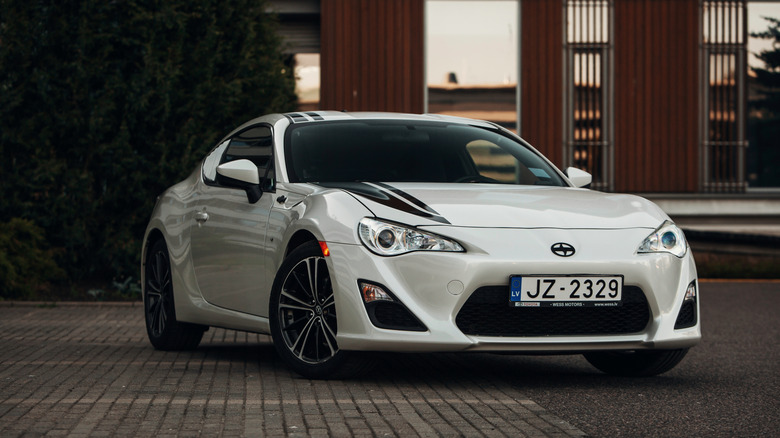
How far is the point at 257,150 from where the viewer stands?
302 inches

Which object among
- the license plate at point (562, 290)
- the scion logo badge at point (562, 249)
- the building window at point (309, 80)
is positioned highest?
the building window at point (309, 80)

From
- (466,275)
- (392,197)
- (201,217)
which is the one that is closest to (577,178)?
(392,197)

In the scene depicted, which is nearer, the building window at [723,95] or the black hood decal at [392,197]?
the black hood decal at [392,197]

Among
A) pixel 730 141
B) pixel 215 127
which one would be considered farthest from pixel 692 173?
pixel 215 127

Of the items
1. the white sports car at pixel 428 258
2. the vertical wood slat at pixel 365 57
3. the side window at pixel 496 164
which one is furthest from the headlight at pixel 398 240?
the vertical wood slat at pixel 365 57

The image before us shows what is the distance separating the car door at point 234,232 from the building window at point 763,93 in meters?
14.5

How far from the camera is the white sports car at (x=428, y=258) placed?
5988 millimetres

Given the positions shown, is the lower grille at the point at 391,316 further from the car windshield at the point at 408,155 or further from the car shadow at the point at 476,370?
the car windshield at the point at 408,155

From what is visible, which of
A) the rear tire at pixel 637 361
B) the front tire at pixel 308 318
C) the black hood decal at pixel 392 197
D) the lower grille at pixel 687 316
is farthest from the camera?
the rear tire at pixel 637 361

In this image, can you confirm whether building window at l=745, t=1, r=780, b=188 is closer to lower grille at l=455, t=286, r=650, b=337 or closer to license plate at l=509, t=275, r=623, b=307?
lower grille at l=455, t=286, r=650, b=337

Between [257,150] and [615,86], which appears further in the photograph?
[615,86]

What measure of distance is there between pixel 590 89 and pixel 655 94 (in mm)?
1084

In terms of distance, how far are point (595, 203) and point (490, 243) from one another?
84 cm

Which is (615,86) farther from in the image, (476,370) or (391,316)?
(391,316)
